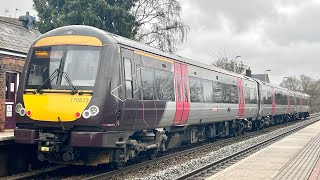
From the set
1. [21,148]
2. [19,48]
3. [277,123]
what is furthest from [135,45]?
[277,123]

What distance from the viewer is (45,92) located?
8898 mm

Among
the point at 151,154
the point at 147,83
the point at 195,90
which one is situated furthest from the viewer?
the point at 195,90

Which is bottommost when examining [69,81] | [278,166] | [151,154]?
[278,166]

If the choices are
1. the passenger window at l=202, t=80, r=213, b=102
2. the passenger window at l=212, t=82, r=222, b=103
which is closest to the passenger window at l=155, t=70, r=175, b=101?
the passenger window at l=202, t=80, r=213, b=102

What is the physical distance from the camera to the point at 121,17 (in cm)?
2500

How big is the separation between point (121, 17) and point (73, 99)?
1706 cm

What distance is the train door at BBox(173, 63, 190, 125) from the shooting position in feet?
40.9

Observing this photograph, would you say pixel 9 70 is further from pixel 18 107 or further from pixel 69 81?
pixel 69 81

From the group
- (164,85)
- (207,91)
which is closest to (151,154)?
(164,85)

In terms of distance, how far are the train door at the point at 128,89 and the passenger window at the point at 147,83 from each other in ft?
1.91

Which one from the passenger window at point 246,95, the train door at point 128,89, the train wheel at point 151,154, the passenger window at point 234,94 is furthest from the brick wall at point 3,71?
the passenger window at point 246,95

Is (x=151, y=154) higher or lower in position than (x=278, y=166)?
higher

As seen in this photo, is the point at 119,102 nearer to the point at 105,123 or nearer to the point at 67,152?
the point at 105,123

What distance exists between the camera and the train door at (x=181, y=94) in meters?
12.5
